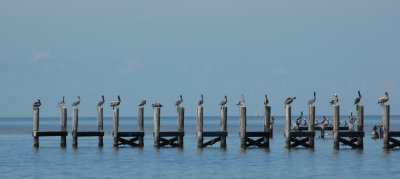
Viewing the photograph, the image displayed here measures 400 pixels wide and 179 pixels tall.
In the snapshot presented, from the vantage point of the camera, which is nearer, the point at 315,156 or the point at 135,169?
the point at 135,169

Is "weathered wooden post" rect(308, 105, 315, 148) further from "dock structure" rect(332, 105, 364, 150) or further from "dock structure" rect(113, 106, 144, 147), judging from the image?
"dock structure" rect(113, 106, 144, 147)

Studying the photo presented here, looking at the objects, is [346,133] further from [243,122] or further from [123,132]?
[123,132]

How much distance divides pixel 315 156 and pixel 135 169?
9.19 m

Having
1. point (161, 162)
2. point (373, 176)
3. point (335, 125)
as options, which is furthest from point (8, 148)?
point (373, 176)

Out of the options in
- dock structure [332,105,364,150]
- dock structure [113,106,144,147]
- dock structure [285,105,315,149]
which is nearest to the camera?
dock structure [332,105,364,150]

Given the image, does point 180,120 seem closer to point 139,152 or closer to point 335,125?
point 139,152

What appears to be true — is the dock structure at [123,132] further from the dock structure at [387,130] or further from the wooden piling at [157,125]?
the dock structure at [387,130]

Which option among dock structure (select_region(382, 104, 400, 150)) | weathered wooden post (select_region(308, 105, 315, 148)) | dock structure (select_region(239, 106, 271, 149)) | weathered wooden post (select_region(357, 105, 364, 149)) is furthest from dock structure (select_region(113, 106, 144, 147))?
dock structure (select_region(382, 104, 400, 150))

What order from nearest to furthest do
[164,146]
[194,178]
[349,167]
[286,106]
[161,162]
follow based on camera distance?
1. [194,178]
2. [349,167]
3. [161,162]
4. [286,106]
5. [164,146]

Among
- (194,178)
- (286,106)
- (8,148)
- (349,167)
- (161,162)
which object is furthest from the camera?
(8,148)

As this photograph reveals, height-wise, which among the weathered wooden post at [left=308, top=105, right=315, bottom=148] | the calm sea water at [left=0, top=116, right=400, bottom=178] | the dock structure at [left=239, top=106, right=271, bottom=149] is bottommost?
the calm sea water at [left=0, top=116, right=400, bottom=178]

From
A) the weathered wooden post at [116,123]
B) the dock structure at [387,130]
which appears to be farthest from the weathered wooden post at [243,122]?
the dock structure at [387,130]

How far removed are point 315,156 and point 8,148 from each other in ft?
65.8

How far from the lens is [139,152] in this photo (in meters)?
52.4
